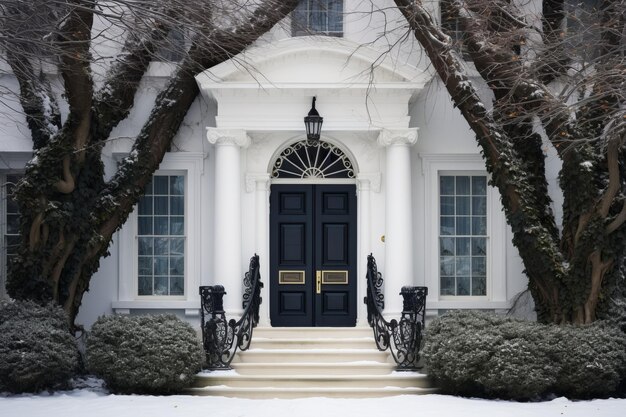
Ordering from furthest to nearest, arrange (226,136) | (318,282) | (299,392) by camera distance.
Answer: (318,282) → (226,136) → (299,392)

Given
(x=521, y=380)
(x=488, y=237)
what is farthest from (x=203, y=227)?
(x=521, y=380)

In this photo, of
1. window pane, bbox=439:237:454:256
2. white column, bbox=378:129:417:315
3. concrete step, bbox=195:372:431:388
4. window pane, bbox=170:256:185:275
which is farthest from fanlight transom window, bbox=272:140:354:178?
concrete step, bbox=195:372:431:388

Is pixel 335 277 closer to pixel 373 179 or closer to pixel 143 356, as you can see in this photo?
pixel 373 179

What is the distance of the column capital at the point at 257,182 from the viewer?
17688 millimetres

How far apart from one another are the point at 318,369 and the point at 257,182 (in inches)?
134

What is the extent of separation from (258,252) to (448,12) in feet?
15.9

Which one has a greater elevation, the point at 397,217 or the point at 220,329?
the point at 397,217

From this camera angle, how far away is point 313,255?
17969mm

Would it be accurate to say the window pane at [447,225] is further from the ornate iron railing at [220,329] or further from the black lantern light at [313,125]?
→ the ornate iron railing at [220,329]

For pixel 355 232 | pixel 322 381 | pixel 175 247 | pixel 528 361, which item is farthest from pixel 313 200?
pixel 528 361

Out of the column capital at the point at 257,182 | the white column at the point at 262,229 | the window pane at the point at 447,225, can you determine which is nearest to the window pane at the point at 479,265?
the window pane at the point at 447,225

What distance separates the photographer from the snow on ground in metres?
13.6

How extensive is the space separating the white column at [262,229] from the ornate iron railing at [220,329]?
29.7 inches

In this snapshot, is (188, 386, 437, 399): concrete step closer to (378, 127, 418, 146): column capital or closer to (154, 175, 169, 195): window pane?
(378, 127, 418, 146): column capital
